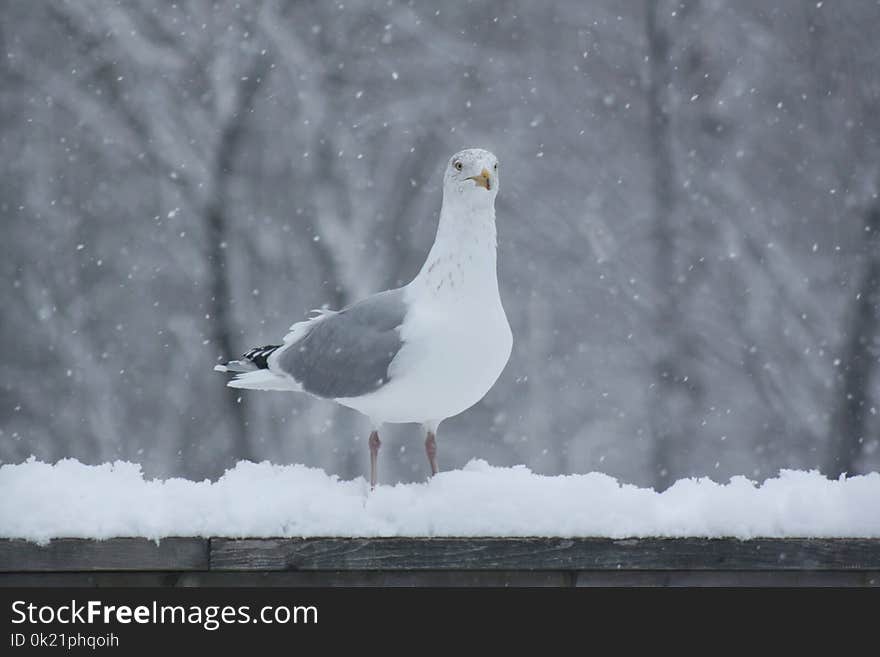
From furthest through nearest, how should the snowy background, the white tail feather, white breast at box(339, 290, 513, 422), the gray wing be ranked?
the snowy background < the white tail feather < the gray wing < white breast at box(339, 290, 513, 422)

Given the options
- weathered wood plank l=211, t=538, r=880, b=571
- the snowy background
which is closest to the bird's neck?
weathered wood plank l=211, t=538, r=880, b=571

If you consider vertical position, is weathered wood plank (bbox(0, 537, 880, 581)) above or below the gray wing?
below

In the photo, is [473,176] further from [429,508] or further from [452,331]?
[429,508]

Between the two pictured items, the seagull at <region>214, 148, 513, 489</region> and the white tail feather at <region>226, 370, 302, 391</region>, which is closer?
the seagull at <region>214, 148, 513, 489</region>

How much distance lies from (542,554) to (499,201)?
6197 mm

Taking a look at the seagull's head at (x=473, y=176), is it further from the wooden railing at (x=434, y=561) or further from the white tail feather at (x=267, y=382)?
the wooden railing at (x=434, y=561)

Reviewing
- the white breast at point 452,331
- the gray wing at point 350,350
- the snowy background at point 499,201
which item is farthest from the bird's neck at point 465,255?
the snowy background at point 499,201

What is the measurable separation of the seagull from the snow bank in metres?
0.28

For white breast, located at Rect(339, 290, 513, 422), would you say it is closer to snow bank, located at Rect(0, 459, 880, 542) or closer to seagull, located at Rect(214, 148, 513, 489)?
seagull, located at Rect(214, 148, 513, 489)

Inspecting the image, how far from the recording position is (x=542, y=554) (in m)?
3.25

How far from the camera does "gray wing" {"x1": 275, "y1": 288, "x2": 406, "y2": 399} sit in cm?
381
